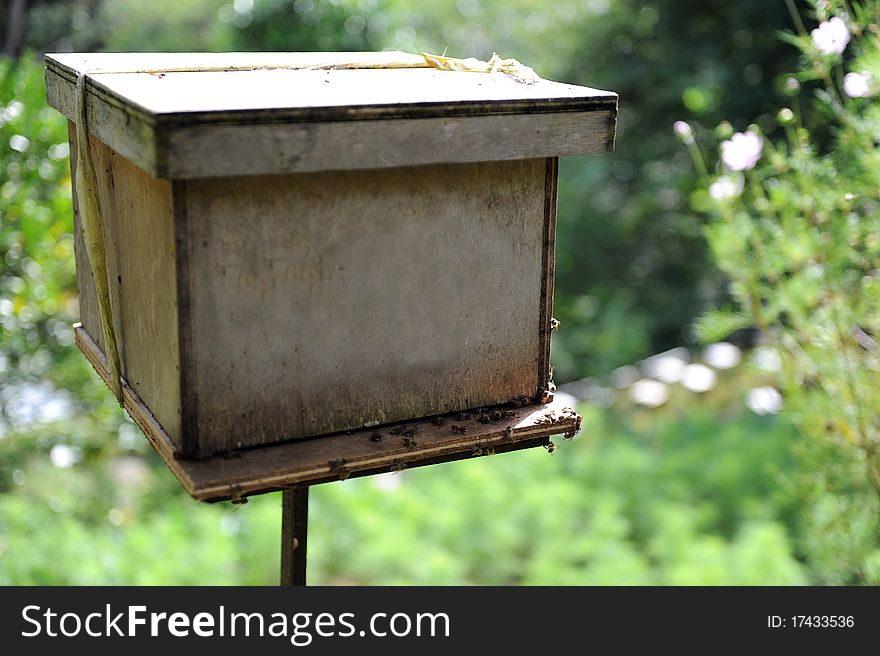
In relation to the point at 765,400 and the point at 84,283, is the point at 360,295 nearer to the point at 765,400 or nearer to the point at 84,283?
the point at 84,283

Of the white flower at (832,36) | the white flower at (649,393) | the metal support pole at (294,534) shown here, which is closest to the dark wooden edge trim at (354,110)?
the metal support pole at (294,534)

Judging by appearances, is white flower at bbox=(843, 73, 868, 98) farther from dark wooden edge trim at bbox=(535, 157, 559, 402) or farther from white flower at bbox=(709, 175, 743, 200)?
dark wooden edge trim at bbox=(535, 157, 559, 402)

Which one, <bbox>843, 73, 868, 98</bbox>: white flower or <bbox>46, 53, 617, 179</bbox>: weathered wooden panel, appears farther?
<bbox>843, 73, 868, 98</bbox>: white flower

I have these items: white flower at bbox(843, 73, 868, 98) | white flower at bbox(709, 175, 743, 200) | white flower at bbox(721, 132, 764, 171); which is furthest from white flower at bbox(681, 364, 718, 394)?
white flower at bbox(843, 73, 868, 98)

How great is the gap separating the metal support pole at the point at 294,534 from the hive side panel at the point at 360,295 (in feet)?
0.48

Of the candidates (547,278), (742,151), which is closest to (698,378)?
(742,151)

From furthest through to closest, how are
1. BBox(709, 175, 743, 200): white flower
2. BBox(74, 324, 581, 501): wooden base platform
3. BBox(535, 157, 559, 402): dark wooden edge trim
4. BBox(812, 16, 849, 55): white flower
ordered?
BBox(709, 175, 743, 200): white flower → BBox(812, 16, 849, 55): white flower → BBox(535, 157, 559, 402): dark wooden edge trim → BBox(74, 324, 581, 501): wooden base platform

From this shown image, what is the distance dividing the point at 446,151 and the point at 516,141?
3.3 inches

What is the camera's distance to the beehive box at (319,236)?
912mm

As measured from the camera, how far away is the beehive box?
2.99 feet

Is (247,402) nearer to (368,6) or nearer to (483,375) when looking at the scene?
(483,375)

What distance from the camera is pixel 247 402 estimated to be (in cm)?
100

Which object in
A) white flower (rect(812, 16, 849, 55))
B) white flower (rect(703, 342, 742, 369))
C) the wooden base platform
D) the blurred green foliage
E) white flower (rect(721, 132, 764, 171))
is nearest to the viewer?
the wooden base platform

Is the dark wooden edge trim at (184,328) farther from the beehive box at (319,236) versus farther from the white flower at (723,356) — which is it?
the white flower at (723,356)
